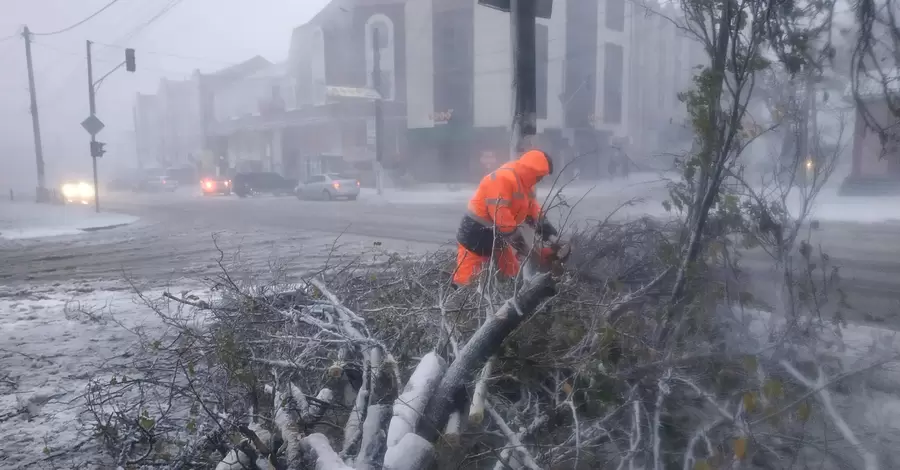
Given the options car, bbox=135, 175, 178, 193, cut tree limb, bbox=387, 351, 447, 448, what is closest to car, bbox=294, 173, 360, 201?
car, bbox=135, 175, 178, 193

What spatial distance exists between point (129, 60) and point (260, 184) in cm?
1120

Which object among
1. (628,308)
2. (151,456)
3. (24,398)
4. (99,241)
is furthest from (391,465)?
(99,241)

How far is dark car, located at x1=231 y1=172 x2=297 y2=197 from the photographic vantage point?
3092 centimetres

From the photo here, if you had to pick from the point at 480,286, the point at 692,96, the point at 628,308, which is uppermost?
the point at 692,96

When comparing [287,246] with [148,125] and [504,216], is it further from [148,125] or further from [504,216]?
[148,125]

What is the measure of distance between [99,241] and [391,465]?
1410cm

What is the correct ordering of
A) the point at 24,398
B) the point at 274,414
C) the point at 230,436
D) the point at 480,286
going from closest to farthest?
the point at 230,436 < the point at 274,414 < the point at 480,286 < the point at 24,398

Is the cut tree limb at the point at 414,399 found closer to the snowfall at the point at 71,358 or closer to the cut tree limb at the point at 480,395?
the cut tree limb at the point at 480,395

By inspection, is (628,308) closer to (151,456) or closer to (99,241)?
(151,456)

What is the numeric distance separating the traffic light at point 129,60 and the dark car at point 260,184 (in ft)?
34.4


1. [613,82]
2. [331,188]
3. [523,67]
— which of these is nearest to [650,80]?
[613,82]

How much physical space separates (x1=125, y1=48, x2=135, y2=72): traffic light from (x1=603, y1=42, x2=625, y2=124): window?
929 inches

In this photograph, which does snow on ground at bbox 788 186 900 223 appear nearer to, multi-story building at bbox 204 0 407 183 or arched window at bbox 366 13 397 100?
multi-story building at bbox 204 0 407 183

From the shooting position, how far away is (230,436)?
8.83 feet
